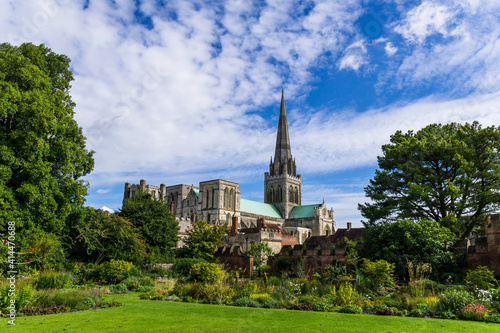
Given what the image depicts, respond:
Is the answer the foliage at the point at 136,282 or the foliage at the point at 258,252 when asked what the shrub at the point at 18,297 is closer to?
the foliage at the point at 136,282

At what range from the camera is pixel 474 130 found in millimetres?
23625

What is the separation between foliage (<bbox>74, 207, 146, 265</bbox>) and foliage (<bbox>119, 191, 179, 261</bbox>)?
2.20m

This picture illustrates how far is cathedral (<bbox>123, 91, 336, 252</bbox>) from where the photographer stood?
76.4 meters

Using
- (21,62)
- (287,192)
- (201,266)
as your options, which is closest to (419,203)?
(201,266)

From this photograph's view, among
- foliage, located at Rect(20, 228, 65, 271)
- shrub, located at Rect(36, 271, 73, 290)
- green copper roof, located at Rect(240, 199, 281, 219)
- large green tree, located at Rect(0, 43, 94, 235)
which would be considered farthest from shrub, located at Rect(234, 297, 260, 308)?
green copper roof, located at Rect(240, 199, 281, 219)

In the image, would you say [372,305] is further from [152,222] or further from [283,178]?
[283,178]

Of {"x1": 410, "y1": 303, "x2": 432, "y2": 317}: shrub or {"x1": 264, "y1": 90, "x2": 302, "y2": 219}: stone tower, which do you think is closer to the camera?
{"x1": 410, "y1": 303, "x2": 432, "y2": 317}: shrub

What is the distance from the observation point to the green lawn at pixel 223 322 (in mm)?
8969

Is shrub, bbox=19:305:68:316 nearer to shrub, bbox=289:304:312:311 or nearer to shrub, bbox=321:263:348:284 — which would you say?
shrub, bbox=289:304:312:311

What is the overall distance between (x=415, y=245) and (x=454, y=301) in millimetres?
8172

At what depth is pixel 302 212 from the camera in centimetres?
8744

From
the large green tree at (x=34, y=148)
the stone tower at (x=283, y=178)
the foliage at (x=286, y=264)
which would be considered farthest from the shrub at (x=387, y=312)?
the stone tower at (x=283, y=178)

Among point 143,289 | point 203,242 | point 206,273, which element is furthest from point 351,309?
point 203,242

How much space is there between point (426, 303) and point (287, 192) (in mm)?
79319
